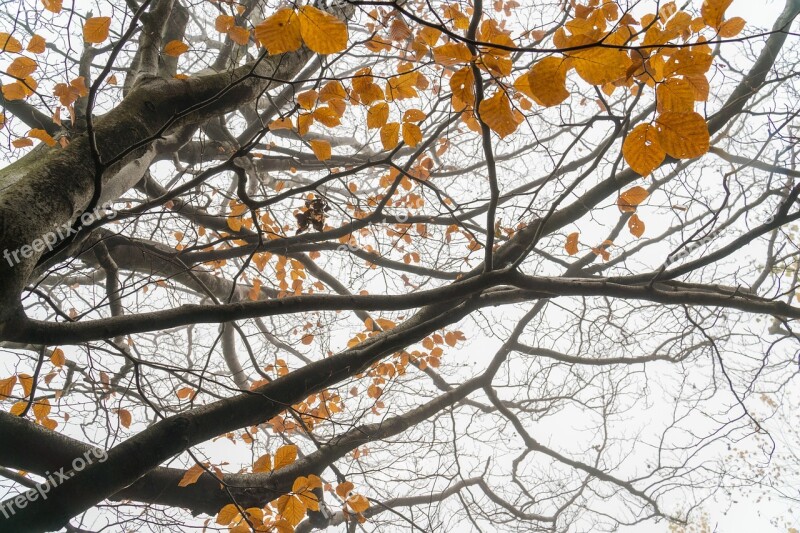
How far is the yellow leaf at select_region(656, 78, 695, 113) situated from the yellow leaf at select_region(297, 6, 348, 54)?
85 cm

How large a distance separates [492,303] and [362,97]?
46.2 inches

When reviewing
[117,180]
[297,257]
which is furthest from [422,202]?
[117,180]

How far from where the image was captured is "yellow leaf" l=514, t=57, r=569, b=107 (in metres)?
1.11

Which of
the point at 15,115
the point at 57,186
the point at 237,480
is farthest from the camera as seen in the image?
the point at 15,115

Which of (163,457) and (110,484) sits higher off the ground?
(163,457)

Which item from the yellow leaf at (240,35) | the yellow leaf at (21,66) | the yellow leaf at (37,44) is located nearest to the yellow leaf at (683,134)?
the yellow leaf at (240,35)

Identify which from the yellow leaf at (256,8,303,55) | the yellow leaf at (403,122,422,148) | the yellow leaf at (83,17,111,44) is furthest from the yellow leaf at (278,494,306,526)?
the yellow leaf at (83,17,111,44)

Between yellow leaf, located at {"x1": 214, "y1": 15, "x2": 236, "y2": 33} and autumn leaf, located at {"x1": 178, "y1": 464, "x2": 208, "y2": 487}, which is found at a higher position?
yellow leaf, located at {"x1": 214, "y1": 15, "x2": 236, "y2": 33}

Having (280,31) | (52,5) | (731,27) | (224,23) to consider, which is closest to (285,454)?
(280,31)

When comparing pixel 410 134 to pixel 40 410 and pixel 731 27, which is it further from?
pixel 40 410

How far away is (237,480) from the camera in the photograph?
2.48 m

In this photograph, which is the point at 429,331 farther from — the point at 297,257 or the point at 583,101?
the point at 583,101

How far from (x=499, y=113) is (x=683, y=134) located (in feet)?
1.52

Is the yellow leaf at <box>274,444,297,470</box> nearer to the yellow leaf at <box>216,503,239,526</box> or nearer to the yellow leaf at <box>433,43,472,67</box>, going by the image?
the yellow leaf at <box>216,503,239,526</box>
